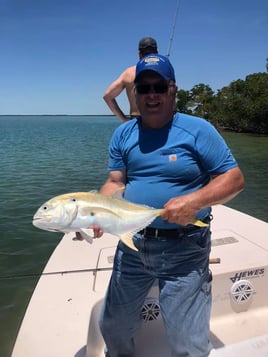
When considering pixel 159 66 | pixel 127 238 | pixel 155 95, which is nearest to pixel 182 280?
pixel 127 238

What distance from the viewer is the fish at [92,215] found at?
218 centimetres

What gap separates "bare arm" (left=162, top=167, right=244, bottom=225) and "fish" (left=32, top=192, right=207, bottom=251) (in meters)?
0.07

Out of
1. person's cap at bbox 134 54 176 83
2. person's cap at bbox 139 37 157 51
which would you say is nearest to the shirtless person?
person's cap at bbox 139 37 157 51

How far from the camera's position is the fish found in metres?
2.18

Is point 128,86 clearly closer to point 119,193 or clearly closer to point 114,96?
point 114,96

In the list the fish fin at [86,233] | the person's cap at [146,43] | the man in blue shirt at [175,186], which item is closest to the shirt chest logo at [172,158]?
the man in blue shirt at [175,186]

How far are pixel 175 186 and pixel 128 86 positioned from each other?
11.8ft

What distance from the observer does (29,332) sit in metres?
2.96

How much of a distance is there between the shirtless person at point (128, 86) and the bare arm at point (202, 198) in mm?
3037

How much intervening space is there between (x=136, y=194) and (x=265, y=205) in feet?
34.8

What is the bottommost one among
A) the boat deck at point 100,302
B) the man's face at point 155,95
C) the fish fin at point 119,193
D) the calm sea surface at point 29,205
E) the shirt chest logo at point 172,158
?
the calm sea surface at point 29,205

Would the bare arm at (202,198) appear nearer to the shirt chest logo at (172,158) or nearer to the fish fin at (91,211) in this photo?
the shirt chest logo at (172,158)

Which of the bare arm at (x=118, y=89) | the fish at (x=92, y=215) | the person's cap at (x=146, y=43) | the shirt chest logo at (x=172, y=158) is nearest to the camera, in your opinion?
the fish at (x=92, y=215)

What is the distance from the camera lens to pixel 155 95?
2.47 metres
